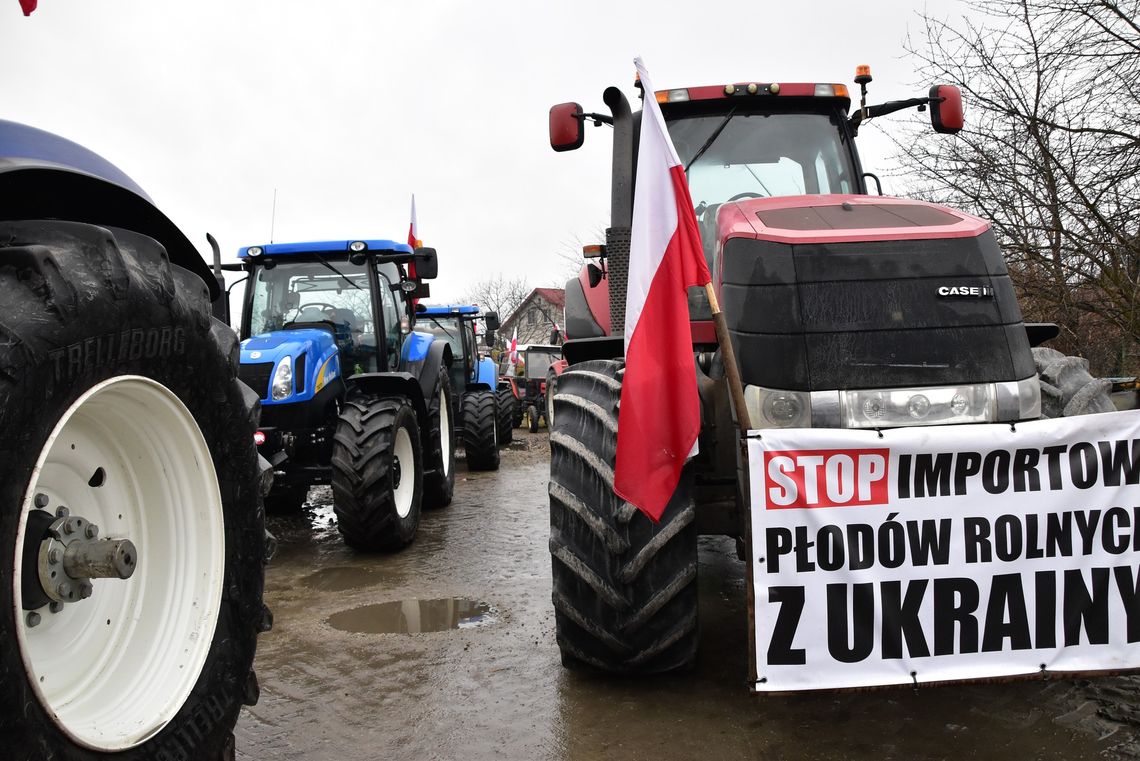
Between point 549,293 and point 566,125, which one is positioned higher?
point 549,293

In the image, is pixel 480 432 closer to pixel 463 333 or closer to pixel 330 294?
pixel 463 333

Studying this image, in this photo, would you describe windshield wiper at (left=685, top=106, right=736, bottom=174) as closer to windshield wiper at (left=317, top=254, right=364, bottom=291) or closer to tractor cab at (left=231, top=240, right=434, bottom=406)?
tractor cab at (left=231, top=240, right=434, bottom=406)

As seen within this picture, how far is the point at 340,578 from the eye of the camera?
220 inches

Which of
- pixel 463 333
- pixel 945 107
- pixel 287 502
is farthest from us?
pixel 463 333

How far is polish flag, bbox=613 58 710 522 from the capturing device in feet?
9.14

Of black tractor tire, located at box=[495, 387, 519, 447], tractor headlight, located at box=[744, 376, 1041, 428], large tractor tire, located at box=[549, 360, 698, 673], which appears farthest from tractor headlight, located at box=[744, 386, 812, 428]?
black tractor tire, located at box=[495, 387, 519, 447]

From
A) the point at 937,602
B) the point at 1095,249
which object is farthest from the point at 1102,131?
the point at 937,602

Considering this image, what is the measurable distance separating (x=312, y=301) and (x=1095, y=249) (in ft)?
25.0

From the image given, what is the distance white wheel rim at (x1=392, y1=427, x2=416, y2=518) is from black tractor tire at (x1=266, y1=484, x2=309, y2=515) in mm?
1512

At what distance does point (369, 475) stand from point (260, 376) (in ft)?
3.85

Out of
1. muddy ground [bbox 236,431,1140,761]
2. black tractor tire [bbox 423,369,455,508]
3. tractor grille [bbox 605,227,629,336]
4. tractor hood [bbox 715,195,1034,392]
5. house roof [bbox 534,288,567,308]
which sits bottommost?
muddy ground [bbox 236,431,1140,761]

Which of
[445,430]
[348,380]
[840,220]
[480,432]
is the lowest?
[480,432]

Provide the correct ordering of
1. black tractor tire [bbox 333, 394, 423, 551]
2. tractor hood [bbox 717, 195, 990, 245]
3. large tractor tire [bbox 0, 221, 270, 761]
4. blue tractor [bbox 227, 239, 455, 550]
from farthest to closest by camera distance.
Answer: blue tractor [bbox 227, 239, 455, 550] < black tractor tire [bbox 333, 394, 423, 551] < tractor hood [bbox 717, 195, 990, 245] < large tractor tire [bbox 0, 221, 270, 761]

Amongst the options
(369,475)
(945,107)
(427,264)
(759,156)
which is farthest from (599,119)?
(427,264)
